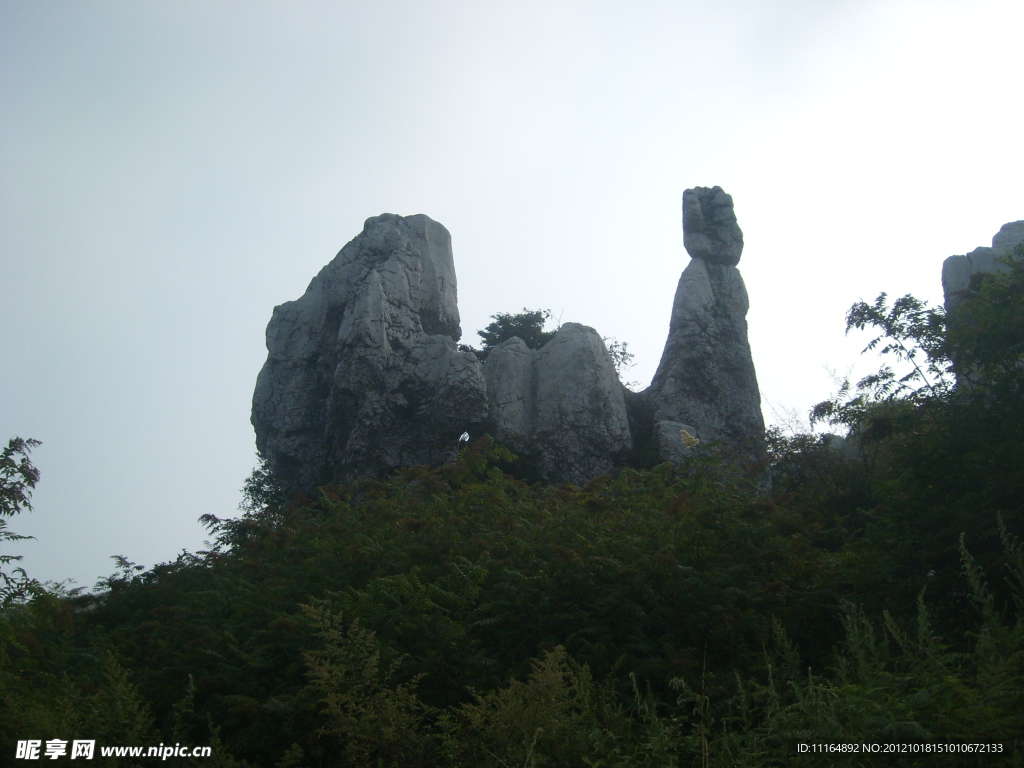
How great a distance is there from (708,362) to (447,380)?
7.79 metres

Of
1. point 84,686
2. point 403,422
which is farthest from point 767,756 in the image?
point 403,422

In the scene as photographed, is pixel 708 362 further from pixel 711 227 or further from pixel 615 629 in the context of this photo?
pixel 615 629

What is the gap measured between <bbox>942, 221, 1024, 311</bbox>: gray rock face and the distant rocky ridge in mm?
7709

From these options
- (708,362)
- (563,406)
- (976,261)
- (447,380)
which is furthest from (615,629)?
(976,261)

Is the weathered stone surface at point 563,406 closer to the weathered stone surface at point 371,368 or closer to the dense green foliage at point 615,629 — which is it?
the weathered stone surface at point 371,368

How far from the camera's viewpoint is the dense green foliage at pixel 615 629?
18.1 ft

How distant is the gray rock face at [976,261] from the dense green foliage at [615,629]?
19152 millimetres

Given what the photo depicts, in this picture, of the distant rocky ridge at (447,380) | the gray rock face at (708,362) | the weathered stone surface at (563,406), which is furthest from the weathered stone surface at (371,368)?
the gray rock face at (708,362)

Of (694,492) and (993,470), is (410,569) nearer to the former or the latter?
(694,492)

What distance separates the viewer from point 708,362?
25.0m

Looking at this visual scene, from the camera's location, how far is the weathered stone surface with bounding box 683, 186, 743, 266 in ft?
89.5

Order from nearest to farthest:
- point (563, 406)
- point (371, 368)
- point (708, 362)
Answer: point (371, 368) → point (563, 406) → point (708, 362)

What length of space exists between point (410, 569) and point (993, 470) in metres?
6.45

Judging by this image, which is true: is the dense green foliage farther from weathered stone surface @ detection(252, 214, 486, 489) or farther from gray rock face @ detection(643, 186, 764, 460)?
gray rock face @ detection(643, 186, 764, 460)
